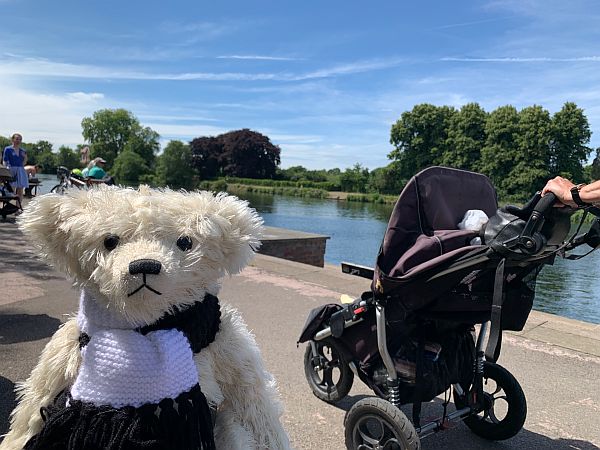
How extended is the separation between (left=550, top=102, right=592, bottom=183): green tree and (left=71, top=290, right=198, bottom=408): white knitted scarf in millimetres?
59958

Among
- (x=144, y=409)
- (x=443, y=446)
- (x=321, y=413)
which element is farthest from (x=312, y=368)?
(x=144, y=409)

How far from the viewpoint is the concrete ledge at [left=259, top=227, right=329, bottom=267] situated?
1052 centimetres

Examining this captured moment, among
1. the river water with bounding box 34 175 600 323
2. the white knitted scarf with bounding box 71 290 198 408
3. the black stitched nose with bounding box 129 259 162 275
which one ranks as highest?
the black stitched nose with bounding box 129 259 162 275

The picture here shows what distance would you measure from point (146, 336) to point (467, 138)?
207ft

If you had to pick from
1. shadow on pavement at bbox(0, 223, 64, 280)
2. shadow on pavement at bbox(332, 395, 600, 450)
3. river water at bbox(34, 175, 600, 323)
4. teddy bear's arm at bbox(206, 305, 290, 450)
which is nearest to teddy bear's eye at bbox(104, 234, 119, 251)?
teddy bear's arm at bbox(206, 305, 290, 450)

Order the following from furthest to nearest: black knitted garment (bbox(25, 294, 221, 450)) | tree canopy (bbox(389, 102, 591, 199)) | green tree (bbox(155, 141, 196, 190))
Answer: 1. green tree (bbox(155, 141, 196, 190))
2. tree canopy (bbox(389, 102, 591, 199))
3. black knitted garment (bbox(25, 294, 221, 450))

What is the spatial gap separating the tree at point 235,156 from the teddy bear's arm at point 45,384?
7737cm

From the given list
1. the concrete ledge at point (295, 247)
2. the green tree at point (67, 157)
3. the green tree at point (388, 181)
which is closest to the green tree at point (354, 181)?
the green tree at point (388, 181)

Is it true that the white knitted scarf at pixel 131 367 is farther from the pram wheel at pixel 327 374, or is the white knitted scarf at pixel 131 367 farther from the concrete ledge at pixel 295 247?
the concrete ledge at pixel 295 247

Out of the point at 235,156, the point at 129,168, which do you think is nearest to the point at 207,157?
the point at 235,156

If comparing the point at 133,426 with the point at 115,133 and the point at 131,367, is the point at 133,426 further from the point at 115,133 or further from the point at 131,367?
the point at 115,133

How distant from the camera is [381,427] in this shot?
8.64ft

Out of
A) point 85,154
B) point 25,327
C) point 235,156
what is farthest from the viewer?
point 235,156

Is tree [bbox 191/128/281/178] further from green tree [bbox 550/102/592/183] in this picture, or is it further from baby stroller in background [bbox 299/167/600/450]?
baby stroller in background [bbox 299/167/600/450]
